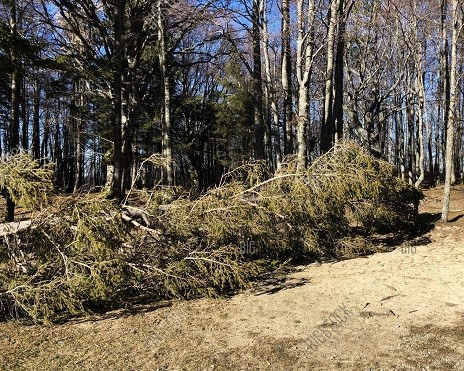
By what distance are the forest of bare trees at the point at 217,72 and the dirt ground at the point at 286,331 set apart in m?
2.30

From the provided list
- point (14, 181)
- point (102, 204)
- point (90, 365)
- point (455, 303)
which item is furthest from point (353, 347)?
point (14, 181)

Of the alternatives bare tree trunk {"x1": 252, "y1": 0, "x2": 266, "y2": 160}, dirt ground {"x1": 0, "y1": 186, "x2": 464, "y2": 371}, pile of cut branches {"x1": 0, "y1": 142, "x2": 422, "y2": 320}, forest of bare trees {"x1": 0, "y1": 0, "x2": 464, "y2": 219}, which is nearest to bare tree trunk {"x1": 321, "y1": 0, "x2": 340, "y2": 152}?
forest of bare trees {"x1": 0, "y1": 0, "x2": 464, "y2": 219}

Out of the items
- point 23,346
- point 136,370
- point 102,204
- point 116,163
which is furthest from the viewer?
point 116,163

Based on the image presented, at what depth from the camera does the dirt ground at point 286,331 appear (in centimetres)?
417

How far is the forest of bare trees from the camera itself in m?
11.6

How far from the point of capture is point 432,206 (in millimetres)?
13109

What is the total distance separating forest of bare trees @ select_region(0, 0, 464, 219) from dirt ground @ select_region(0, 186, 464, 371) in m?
2.30

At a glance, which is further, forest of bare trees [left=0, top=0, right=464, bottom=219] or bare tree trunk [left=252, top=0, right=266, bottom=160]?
bare tree trunk [left=252, top=0, right=266, bottom=160]

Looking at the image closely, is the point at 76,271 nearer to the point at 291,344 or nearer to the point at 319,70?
the point at 291,344

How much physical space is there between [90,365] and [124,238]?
193 cm

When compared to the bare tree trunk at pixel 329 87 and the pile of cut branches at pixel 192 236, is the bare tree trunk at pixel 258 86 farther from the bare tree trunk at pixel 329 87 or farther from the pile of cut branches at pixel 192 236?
the pile of cut branches at pixel 192 236

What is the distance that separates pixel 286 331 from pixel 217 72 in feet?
74.0

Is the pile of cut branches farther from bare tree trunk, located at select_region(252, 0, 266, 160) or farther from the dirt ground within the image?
bare tree trunk, located at select_region(252, 0, 266, 160)

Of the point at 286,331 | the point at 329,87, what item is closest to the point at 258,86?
the point at 329,87
